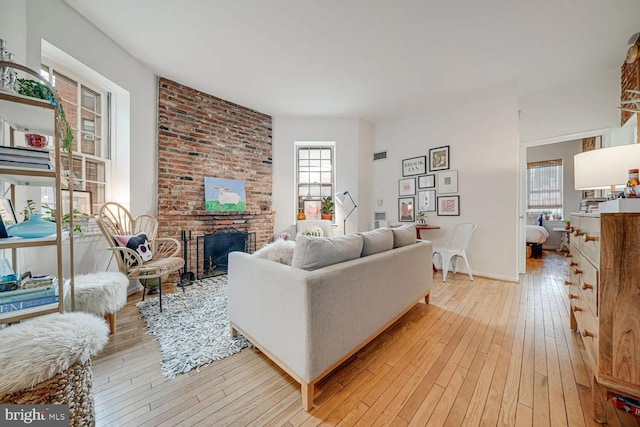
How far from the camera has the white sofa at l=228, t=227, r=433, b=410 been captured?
1173 mm

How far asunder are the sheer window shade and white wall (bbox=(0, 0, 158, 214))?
8.53m

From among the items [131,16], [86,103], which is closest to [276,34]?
[131,16]

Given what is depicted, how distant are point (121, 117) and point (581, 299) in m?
4.67

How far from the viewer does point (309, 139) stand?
4605mm

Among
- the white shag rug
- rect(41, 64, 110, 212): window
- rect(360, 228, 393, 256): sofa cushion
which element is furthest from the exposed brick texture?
rect(41, 64, 110, 212): window

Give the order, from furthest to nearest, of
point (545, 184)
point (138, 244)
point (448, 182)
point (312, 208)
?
point (545, 184), point (312, 208), point (448, 182), point (138, 244)

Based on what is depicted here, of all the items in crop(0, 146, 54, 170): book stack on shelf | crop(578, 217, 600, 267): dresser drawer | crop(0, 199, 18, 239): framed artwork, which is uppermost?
crop(0, 146, 54, 170): book stack on shelf

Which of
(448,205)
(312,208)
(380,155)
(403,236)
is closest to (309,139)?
(312,208)

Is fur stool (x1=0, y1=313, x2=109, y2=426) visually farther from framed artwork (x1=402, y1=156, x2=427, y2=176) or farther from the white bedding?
the white bedding

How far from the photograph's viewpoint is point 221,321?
6.75 ft

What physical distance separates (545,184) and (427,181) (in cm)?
444

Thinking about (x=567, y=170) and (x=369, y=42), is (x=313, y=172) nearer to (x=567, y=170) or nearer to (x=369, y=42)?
(x=369, y=42)

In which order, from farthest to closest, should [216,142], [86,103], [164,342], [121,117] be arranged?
[216,142] < [121,117] < [86,103] < [164,342]

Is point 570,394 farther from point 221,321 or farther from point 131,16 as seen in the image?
point 131,16
